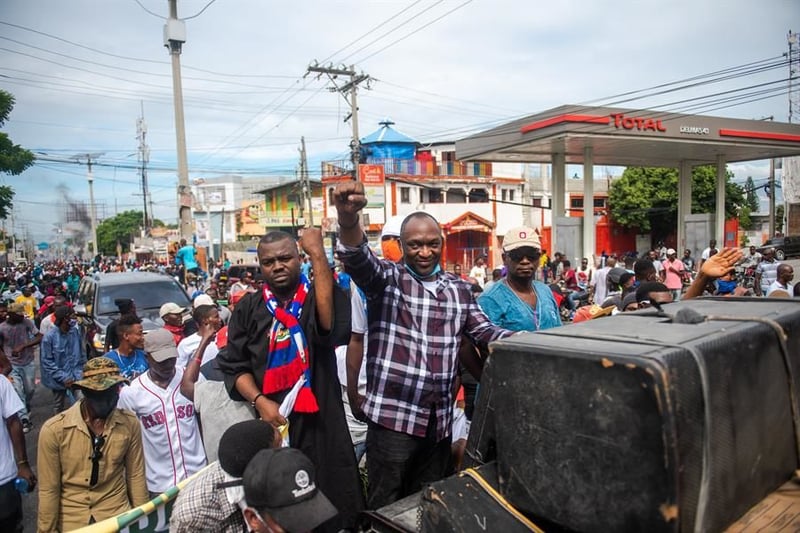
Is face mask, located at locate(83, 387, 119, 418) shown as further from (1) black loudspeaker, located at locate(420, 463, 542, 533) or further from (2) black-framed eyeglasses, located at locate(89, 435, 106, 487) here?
(1) black loudspeaker, located at locate(420, 463, 542, 533)

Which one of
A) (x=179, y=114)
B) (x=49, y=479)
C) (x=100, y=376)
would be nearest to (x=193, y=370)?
(x=100, y=376)

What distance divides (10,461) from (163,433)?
105 centimetres

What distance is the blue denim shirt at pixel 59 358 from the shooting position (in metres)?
6.75

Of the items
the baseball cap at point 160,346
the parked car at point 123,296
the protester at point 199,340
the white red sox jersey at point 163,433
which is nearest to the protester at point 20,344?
the parked car at point 123,296

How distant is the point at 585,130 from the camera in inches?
696

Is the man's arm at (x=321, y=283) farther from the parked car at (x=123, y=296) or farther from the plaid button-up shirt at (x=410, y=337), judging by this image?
the parked car at (x=123, y=296)

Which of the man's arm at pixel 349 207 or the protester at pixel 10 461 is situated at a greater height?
the man's arm at pixel 349 207

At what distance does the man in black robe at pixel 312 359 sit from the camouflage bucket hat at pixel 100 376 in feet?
2.88

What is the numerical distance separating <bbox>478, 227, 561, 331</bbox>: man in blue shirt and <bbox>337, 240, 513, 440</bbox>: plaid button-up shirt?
1.21 feet

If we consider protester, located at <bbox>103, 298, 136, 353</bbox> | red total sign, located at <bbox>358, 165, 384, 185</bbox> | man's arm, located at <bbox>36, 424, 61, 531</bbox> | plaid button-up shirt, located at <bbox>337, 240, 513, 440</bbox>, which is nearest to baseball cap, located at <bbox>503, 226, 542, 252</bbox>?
plaid button-up shirt, located at <bbox>337, 240, 513, 440</bbox>

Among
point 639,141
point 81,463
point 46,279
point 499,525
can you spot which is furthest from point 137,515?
point 46,279

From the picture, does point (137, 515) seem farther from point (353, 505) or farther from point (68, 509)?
point (353, 505)

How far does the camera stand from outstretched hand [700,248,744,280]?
2.44 m

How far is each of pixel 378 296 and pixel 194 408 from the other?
185 centimetres
